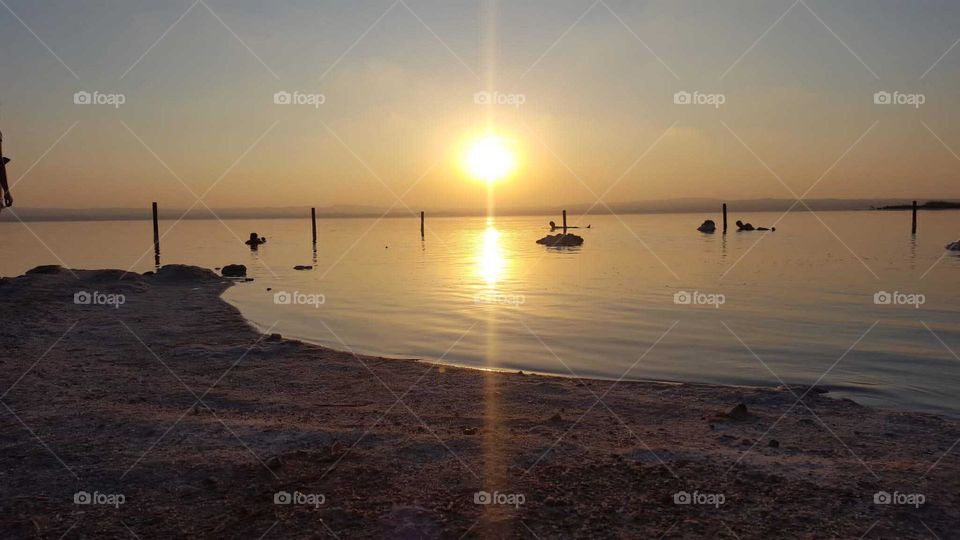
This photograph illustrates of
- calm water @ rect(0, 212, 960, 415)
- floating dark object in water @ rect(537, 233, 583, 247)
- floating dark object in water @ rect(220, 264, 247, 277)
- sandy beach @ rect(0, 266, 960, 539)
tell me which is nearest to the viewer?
sandy beach @ rect(0, 266, 960, 539)

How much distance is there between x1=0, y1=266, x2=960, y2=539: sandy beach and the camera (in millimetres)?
5195

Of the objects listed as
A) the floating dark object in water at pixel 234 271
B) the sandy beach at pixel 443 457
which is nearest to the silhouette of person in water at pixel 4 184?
the sandy beach at pixel 443 457

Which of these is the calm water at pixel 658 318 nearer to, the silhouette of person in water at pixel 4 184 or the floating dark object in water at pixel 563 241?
the silhouette of person in water at pixel 4 184

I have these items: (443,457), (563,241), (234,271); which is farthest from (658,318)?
(563,241)

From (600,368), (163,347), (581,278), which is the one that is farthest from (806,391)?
(581,278)

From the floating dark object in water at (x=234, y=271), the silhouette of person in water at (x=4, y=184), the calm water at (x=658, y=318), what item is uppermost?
the silhouette of person in water at (x=4, y=184)

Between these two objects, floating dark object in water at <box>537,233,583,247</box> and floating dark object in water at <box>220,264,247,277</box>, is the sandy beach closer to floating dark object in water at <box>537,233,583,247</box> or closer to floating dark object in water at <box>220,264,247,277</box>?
floating dark object in water at <box>220,264,247,277</box>

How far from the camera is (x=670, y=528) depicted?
5.09m

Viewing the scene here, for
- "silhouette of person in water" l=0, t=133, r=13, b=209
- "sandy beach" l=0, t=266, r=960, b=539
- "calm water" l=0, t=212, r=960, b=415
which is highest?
"silhouette of person in water" l=0, t=133, r=13, b=209

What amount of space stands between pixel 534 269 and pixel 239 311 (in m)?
19.7

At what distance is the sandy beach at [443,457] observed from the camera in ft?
17.0

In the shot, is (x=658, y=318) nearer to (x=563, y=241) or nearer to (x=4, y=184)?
(x=4, y=184)

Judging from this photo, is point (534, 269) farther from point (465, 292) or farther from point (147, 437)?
point (147, 437)

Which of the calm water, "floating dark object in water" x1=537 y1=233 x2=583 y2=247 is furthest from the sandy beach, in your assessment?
"floating dark object in water" x1=537 y1=233 x2=583 y2=247
